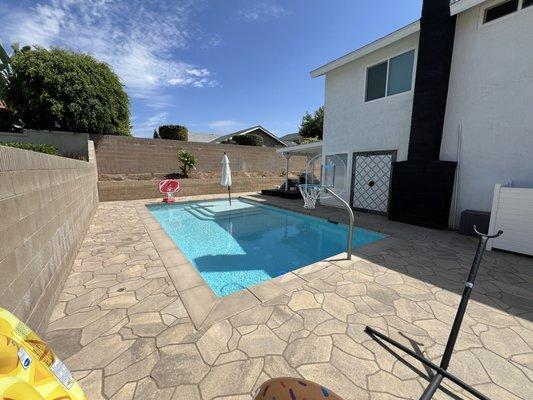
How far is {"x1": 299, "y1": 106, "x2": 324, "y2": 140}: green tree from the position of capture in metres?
25.2

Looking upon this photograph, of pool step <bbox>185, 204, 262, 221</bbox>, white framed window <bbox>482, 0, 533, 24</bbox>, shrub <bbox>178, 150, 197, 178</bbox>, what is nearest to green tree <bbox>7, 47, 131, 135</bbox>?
shrub <bbox>178, 150, 197, 178</bbox>

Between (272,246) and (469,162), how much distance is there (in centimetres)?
578

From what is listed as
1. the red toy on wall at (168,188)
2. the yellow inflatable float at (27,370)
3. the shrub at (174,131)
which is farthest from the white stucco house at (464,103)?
the shrub at (174,131)

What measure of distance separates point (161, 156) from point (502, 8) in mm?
14227

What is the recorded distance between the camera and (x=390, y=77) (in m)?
7.76

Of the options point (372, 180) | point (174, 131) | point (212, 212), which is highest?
point (174, 131)

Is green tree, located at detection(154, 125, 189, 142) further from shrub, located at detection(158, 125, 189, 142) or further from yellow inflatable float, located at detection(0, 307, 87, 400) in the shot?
yellow inflatable float, located at detection(0, 307, 87, 400)

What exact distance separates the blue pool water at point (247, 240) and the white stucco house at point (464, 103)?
283 cm

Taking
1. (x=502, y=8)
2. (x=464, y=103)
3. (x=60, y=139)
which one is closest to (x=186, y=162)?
(x=60, y=139)

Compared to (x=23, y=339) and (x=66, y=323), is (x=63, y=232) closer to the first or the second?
(x=66, y=323)

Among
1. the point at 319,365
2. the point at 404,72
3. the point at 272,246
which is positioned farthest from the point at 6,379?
the point at 404,72

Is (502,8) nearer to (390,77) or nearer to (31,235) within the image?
(390,77)

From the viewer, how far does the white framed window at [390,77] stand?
7.32 meters

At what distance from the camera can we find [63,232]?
11.1ft
